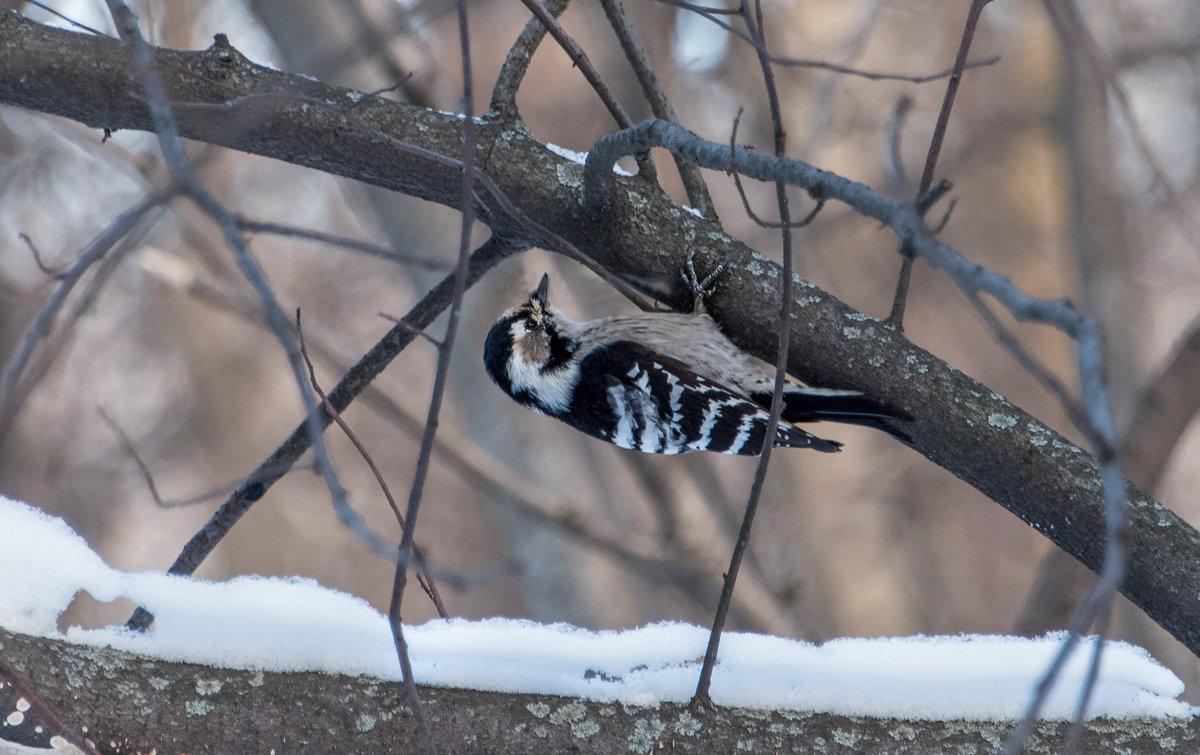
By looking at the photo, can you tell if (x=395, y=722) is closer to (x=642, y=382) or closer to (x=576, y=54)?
(x=576, y=54)

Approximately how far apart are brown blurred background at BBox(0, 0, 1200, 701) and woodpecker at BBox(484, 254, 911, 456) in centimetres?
102

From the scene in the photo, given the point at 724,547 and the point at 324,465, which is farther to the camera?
the point at 724,547

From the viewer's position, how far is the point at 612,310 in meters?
6.02

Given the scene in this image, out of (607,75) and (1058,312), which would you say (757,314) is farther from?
(607,75)

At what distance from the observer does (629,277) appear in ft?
8.57

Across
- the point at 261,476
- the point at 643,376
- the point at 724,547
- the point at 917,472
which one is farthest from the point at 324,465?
the point at 917,472

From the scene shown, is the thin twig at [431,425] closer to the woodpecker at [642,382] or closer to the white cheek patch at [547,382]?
the woodpecker at [642,382]

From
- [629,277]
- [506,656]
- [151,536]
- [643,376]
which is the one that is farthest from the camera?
[151,536]

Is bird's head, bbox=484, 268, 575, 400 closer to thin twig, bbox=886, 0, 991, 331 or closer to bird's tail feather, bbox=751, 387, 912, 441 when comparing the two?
bird's tail feather, bbox=751, 387, 912, 441

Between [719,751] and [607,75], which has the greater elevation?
[607,75]

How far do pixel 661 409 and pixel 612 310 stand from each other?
2.69m

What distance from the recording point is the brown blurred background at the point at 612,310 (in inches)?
212

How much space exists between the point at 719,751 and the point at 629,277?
1.29 meters

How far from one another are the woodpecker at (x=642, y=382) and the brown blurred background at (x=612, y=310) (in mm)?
1021
